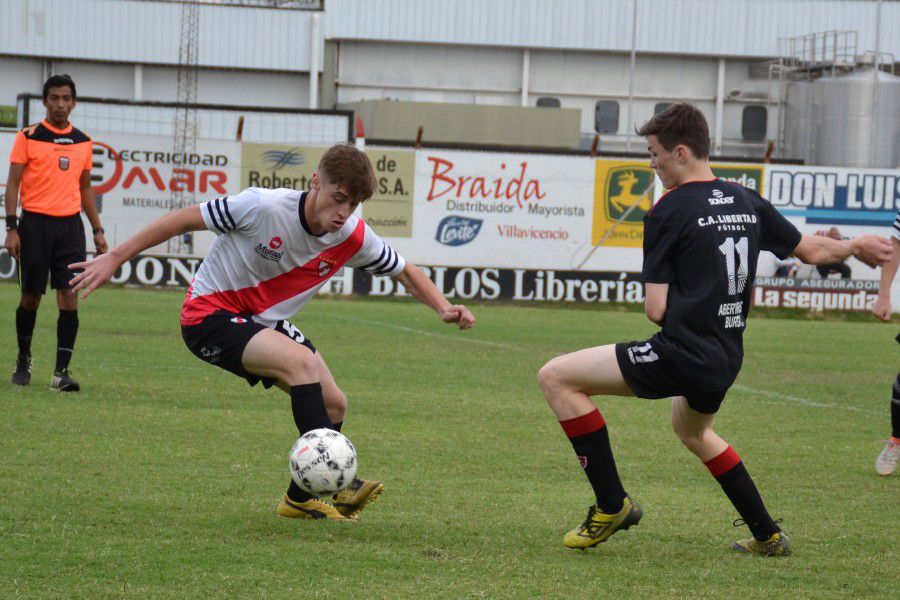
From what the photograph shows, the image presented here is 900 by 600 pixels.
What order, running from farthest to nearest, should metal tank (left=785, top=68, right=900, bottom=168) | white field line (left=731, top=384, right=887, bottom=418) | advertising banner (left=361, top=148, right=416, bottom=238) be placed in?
1. metal tank (left=785, top=68, right=900, bottom=168)
2. advertising banner (left=361, top=148, right=416, bottom=238)
3. white field line (left=731, top=384, right=887, bottom=418)

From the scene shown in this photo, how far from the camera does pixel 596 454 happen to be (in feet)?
17.4

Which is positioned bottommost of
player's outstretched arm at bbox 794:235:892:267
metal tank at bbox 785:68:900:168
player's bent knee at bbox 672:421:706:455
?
player's bent knee at bbox 672:421:706:455

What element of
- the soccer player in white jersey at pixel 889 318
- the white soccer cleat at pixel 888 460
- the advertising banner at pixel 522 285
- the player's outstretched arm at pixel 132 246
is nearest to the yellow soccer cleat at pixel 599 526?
the player's outstretched arm at pixel 132 246

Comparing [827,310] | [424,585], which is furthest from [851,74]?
[424,585]

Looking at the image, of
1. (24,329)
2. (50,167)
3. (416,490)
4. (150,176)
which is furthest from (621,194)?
(416,490)

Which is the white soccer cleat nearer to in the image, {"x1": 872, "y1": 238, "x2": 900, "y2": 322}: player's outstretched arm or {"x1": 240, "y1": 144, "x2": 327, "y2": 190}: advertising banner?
{"x1": 872, "y1": 238, "x2": 900, "y2": 322}: player's outstretched arm

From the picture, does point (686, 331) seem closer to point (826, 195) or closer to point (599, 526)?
point (599, 526)

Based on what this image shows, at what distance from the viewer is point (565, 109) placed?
42.1 m

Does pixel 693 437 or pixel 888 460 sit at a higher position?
pixel 693 437

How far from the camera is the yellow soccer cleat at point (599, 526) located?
5.24 metres

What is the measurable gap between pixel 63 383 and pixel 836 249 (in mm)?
5996

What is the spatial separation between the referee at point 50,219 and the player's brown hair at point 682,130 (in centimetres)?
548

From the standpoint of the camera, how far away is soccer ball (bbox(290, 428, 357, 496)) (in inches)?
210

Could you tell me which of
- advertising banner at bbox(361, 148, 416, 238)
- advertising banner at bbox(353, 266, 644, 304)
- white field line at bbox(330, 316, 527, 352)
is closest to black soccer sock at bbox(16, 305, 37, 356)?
white field line at bbox(330, 316, 527, 352)
